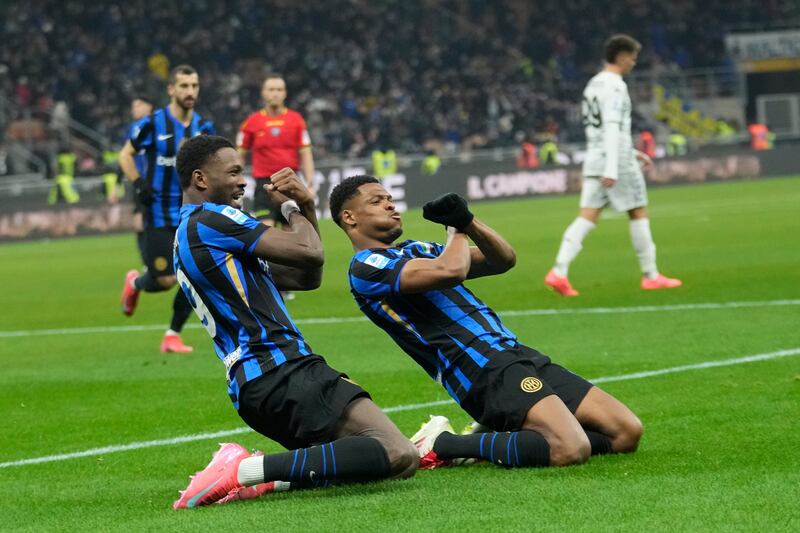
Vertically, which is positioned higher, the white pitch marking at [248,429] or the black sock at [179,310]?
the black sock at [179,310]

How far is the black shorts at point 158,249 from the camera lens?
1171cm

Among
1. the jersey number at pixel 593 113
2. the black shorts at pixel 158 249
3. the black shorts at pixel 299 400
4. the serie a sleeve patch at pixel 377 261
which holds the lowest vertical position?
the black shorts at pixel 299 400

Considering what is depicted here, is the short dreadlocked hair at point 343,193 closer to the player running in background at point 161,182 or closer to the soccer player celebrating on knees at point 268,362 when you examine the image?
the soccer player celebrating on knees at point 268,362

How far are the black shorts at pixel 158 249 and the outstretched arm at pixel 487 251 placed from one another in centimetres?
558

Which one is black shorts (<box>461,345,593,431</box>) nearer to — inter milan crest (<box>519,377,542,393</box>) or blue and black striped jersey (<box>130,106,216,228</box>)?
inter milan crest (<box>519,377,542,393</box>)

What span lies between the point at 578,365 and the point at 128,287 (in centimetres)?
458

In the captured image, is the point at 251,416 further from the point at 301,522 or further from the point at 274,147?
the point at 274,147

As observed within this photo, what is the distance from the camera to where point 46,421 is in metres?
8.32

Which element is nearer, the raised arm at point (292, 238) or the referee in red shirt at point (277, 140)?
the raised arm at point (292, 238)

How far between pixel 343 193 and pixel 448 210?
62 cm

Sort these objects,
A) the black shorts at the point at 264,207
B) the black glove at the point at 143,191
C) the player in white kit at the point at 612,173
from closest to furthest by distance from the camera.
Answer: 1. the black glove at the point at 143,191
2. the player in white kit at the point at 612,173
3. the black shorts at the point at 264,207

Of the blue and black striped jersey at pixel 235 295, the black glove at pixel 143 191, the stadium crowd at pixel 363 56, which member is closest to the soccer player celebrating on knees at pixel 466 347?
the blue and black striped jersey at pixel 235 295

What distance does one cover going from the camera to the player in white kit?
1328 centimetres

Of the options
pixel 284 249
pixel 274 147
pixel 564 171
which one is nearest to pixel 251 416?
pixel 284 249
